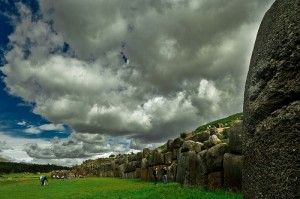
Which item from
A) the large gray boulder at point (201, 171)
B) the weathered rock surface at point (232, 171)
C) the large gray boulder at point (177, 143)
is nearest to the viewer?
the weathered rock surface at point (232, 171)

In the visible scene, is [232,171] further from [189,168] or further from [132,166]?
[132,166]

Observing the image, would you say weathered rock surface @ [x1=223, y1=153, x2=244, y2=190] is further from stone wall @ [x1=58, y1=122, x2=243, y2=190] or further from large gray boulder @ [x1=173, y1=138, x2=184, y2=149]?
large gray boulder @ [x1=173, y1=138, x2=184, y2=149]

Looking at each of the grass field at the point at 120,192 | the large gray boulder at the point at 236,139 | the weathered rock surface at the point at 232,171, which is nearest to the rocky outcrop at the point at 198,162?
the weathered rock surface at the point at 232,171

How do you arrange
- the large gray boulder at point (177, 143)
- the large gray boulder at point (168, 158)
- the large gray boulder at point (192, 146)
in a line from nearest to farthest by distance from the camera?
the large gray boulder at point (192, 146), the large gray boulder at point (177, 143), the large gray boulder at point (168, 158)

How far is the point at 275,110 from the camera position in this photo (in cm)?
805

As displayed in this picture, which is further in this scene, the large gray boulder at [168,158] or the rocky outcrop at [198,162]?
the large gray boulder at [168,158]

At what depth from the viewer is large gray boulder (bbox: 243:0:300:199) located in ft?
23.9

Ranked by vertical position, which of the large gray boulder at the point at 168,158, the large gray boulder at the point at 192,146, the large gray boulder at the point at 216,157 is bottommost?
the large gray boulder at the point at 216,157

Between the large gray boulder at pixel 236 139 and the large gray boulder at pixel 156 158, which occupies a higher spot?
the large gray boulder at pixel 156 158

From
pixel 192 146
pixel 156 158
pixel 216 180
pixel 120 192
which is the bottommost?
pixel 120 192

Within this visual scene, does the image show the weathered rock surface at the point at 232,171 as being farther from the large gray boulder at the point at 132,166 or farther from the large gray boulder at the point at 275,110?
the large gray boulder at the point at 132,166

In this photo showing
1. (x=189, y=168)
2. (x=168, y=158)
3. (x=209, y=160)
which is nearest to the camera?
(x=209, y=160)

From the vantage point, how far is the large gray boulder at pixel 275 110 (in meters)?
7.27

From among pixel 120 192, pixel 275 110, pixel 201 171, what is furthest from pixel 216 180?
pixel 275 110
